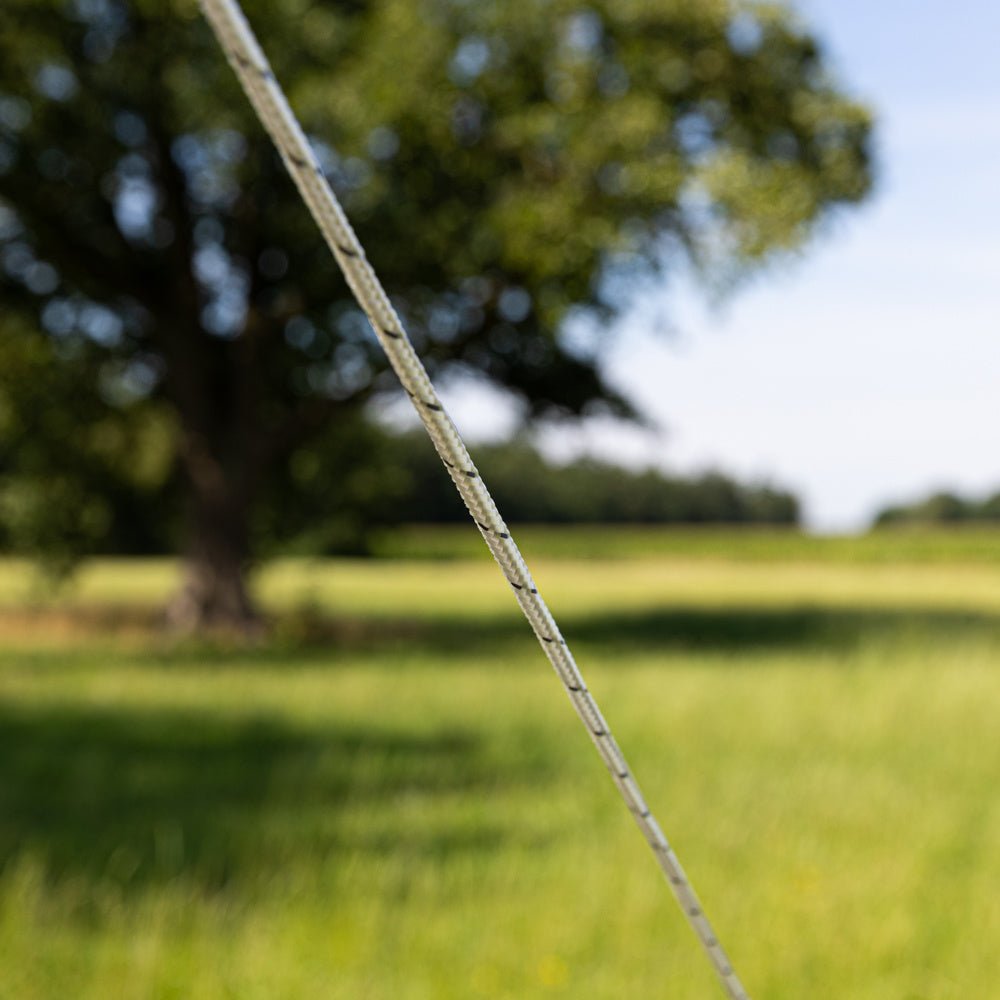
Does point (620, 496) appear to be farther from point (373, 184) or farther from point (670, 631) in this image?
point (373, 184)

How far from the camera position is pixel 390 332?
3.21ft

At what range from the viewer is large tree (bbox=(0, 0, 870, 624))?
14555 millimetres

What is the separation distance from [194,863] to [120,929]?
1.14 metres

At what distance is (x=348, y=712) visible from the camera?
10898mm

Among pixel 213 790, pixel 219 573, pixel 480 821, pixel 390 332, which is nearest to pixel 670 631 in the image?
pixel 219 573

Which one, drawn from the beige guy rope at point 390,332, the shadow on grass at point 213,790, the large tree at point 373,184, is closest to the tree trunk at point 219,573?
the large tree at point 373,184

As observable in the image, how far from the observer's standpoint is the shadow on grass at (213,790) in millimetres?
6207

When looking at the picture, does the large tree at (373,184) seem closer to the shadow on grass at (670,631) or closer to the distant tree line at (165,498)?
the shadow on grass at (670,631)

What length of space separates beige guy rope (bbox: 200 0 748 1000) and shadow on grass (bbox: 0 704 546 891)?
16.3ft

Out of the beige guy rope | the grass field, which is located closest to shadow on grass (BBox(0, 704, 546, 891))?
the grass field

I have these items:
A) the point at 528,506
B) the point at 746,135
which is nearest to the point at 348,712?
the point at 746,135

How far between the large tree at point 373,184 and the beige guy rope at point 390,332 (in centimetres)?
1309

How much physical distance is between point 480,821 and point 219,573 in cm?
1128

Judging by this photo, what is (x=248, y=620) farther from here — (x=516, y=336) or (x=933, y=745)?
(x=933, y=745)
